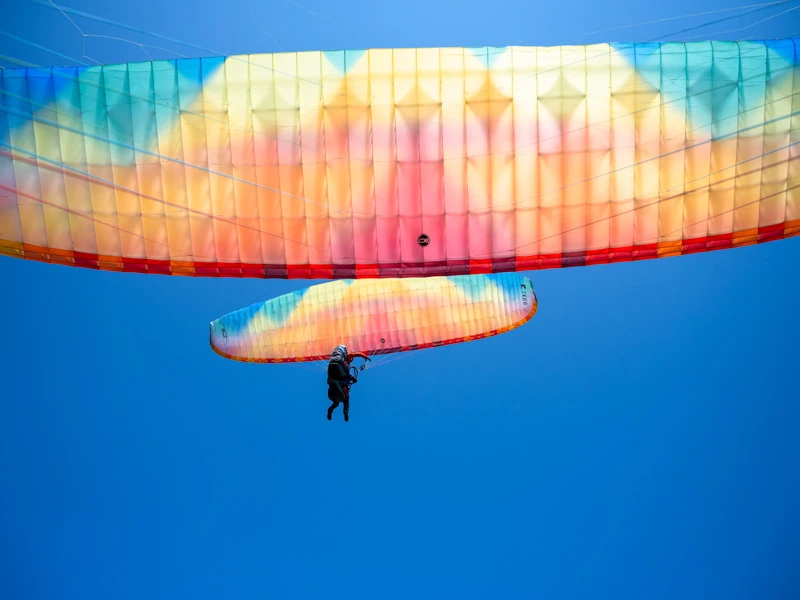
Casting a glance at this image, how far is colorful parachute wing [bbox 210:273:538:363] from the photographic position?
742 inches

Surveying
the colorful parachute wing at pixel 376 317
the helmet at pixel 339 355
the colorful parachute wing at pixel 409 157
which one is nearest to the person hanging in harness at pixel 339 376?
the helmet at pixel 339 355

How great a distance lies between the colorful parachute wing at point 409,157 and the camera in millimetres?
9797

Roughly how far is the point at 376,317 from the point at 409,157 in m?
9.27

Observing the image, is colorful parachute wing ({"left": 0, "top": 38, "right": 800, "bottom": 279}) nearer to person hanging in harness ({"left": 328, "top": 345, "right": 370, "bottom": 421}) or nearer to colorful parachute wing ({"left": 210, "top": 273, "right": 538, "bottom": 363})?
person hanging in harness ({"left": 328, "top": 345, "right": 370, "bottom": 421})

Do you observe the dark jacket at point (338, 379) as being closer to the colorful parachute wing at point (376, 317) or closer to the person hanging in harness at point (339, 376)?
the person hanging in harness at point (339, 376)

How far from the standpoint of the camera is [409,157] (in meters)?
9.96

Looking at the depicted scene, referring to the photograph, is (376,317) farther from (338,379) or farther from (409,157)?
(409,157)

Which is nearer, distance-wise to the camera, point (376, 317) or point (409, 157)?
point (409, 157)

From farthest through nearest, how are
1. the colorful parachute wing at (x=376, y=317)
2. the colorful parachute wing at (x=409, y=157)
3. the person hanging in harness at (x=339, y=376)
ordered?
1. the colorful parachute wing at (x=376, y=317)
2. the person hanging in harness at (x=339, y=376)
3. the colorful parachute wing at (x=409, y=157)

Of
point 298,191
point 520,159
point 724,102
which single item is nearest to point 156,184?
point 298,191

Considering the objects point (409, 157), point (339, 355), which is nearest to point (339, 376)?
point (339, 355)

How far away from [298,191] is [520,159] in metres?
2.90

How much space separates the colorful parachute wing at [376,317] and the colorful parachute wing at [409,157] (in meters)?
8.29

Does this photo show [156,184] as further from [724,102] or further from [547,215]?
[724,102]
